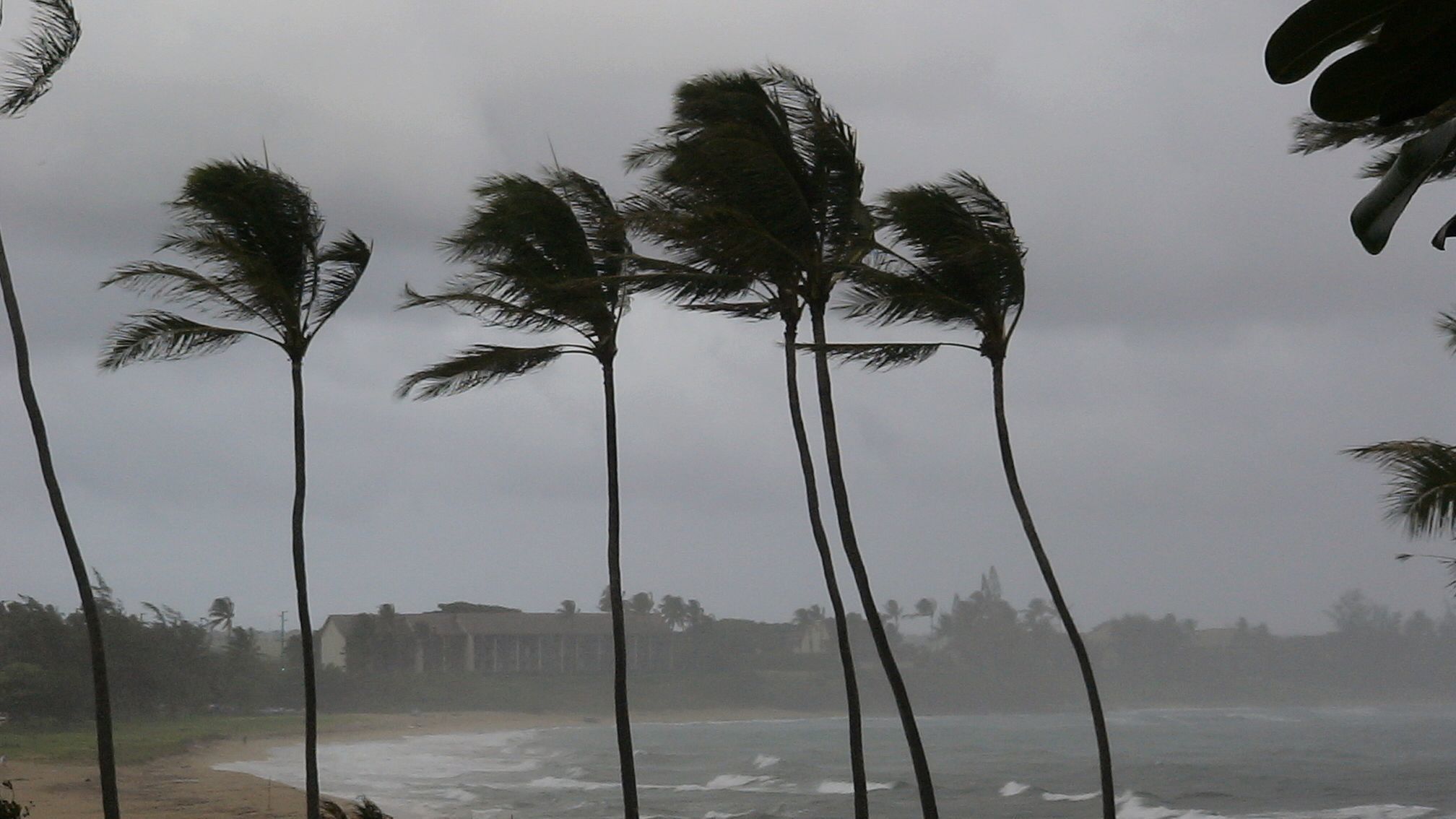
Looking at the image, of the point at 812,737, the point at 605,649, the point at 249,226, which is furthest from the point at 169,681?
the point at 812,737

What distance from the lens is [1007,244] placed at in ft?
39.7

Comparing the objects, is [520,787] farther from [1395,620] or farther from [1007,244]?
[1395,620]

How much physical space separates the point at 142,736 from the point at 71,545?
30.2 m

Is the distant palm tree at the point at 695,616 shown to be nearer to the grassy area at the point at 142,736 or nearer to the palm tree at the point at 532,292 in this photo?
the grassy area at the point at 142,736

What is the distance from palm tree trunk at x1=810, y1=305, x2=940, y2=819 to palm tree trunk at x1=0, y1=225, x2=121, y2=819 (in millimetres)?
6155

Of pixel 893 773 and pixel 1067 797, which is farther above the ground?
pixel 1067 797

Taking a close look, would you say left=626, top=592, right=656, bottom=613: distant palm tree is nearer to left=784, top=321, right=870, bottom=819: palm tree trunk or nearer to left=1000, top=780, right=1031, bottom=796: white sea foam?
left=1000, top=780, right=1031, bottom=796: white sea foam

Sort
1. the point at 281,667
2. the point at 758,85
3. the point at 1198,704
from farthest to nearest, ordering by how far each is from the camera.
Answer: the point at 1198,704, the point at 281,667, the point at 758,85

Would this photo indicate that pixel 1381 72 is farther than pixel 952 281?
No

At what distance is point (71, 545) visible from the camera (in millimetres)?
11117

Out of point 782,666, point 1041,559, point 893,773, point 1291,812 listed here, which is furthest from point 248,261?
point 782,666

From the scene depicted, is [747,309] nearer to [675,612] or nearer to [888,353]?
[888,353]

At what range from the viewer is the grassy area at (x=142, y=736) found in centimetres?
3219

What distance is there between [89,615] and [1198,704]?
361 ft
